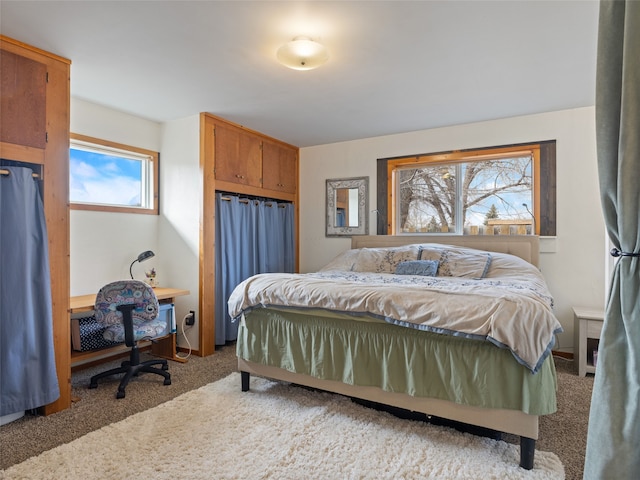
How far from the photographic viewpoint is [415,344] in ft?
6.73

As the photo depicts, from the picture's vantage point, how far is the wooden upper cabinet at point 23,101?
2283mm

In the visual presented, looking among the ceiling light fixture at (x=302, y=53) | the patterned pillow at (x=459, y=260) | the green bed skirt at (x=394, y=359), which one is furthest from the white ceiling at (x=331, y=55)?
the green bed skirt at (x=394, y=359)

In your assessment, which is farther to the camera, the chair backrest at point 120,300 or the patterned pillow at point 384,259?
the patterned pillow at point 384,259

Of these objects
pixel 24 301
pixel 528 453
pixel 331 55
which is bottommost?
pixel 528 453

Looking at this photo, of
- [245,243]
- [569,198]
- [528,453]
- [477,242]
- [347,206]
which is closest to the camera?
[528,453]

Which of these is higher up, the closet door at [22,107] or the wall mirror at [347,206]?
the closet door at [22,107]

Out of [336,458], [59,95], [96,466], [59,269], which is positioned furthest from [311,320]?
[59,95]

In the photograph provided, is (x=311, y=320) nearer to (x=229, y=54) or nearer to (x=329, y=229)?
(x=229, y=54)

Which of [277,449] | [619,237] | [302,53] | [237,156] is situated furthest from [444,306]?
[237,156]

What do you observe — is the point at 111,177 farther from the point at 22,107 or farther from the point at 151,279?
the point at 22,107

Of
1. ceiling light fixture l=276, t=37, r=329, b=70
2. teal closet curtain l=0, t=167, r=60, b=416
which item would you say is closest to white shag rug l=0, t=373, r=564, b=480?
teal closet curtain l=0, t=167, r=60, b=416

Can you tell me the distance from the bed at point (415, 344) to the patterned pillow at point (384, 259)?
0.63 m

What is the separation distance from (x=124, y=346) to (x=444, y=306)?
3.21 meters

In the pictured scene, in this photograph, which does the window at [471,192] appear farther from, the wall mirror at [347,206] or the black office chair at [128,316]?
the black office chair at [128,316]
